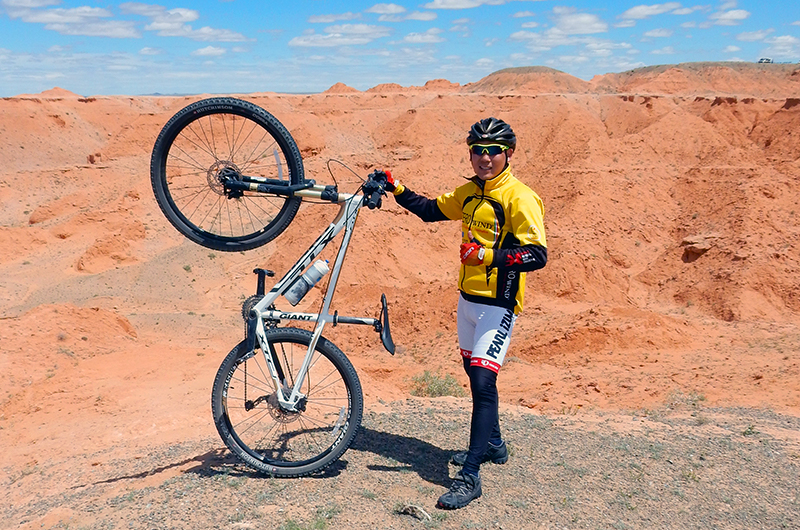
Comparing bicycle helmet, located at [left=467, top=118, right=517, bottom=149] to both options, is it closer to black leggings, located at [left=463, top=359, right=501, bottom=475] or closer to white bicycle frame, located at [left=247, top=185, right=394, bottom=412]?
white bicycle frame, located at [left=247, top=185, right=394, bottom=412]

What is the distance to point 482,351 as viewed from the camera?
454 centimetres

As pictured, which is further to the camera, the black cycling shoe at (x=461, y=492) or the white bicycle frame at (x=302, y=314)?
the white bicycle frame at (x=302, y=314)

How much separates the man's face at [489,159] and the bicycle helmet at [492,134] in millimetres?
45

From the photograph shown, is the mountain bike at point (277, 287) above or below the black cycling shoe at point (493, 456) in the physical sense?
above

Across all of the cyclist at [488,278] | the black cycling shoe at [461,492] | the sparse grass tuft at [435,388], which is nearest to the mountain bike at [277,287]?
the cyclist at [488,278]

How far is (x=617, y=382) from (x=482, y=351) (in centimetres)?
690

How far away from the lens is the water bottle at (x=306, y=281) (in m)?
4.72

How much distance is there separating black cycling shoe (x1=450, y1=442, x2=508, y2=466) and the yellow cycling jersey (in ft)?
4.33

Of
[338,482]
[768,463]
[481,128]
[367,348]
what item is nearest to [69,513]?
[338,482]

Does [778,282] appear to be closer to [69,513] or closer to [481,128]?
[481,128]

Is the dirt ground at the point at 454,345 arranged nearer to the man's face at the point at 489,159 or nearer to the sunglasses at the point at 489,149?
the man's face at the point at 489,159

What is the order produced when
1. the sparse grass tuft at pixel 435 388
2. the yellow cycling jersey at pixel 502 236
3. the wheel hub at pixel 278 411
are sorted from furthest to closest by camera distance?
the sparse grass tuft at pixel 435 388
the wheel hub at pixel 278 411
the yellow cycling jersey at pixel 502 236

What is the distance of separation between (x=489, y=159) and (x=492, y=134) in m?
0.20

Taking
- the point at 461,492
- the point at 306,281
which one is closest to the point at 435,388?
the point at 461,492
